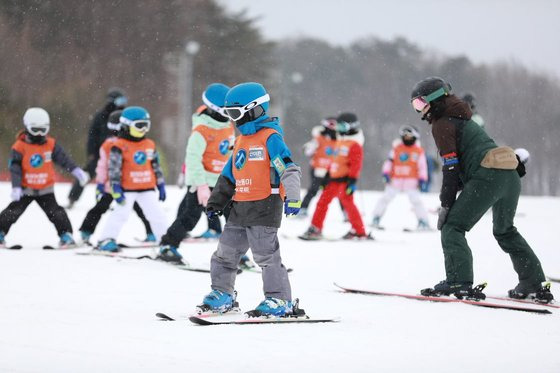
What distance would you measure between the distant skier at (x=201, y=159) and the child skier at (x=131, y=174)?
1023 mm

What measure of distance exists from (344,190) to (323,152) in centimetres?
387

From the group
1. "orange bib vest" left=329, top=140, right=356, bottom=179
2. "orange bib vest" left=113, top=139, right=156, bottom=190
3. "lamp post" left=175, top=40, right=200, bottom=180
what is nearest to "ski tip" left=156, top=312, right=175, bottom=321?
"orange bib vest" left=113, top=139, right=156, bottom=190

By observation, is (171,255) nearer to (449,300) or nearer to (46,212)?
(46,212)

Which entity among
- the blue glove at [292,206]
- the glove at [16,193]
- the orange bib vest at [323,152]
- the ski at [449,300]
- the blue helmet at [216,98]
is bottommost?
the ski at [449,300]

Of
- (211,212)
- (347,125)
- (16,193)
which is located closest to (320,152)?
(347,125)

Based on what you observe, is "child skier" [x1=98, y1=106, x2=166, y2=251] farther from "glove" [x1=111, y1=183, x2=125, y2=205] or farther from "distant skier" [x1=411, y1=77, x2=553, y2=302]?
"distant skier" [x1=411, y1=77, x2=553, y2=302]

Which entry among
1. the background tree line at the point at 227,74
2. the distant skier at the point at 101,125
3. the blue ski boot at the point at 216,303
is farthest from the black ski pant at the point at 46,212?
the background tree line at the point at 227,74

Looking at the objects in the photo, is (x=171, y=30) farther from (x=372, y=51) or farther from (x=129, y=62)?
(x=372, y=51)

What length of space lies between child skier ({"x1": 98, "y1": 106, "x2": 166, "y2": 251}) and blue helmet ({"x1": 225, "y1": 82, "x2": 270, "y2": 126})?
4.02 metres

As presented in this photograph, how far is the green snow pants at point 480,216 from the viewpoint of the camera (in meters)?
7.00

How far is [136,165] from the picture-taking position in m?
10.1

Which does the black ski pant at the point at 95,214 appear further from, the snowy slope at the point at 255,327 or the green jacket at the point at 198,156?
the green jacket at the point at 198,156

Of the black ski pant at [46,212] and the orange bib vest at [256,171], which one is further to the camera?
the black ski pant at [46,212]

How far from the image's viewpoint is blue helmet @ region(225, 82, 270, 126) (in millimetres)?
6070
